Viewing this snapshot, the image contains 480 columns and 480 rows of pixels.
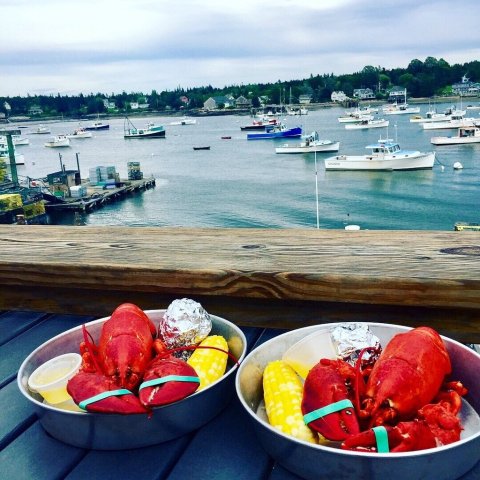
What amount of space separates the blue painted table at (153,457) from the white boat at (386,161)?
134 feet

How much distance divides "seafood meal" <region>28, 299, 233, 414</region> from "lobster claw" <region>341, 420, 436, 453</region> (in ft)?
1.08

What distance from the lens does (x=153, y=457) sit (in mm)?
1054

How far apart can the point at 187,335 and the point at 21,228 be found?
4.02 ft

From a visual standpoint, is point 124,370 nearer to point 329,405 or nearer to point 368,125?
point 329,405

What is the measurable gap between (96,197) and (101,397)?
38.9 metres

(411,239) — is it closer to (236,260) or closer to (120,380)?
(236,260)

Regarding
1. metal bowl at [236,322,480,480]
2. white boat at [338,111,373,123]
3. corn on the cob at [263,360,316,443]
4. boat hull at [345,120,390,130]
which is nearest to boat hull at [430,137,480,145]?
boat hull at [345,120,390,130]

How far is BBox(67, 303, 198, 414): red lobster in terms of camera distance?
982mm

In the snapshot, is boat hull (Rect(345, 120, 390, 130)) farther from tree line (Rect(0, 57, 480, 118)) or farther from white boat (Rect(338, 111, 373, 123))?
tree line (Rect(0, 57, 480, 118))

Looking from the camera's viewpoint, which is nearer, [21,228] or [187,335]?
[187,335]

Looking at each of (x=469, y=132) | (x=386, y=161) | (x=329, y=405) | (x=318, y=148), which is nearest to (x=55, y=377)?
(x=329, y=405)

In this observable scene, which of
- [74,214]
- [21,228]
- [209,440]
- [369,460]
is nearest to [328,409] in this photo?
[369,460]

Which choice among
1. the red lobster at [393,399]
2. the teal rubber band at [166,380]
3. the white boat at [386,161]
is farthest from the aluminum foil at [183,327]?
the white boat at [386,161]

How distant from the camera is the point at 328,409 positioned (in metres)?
0.91
